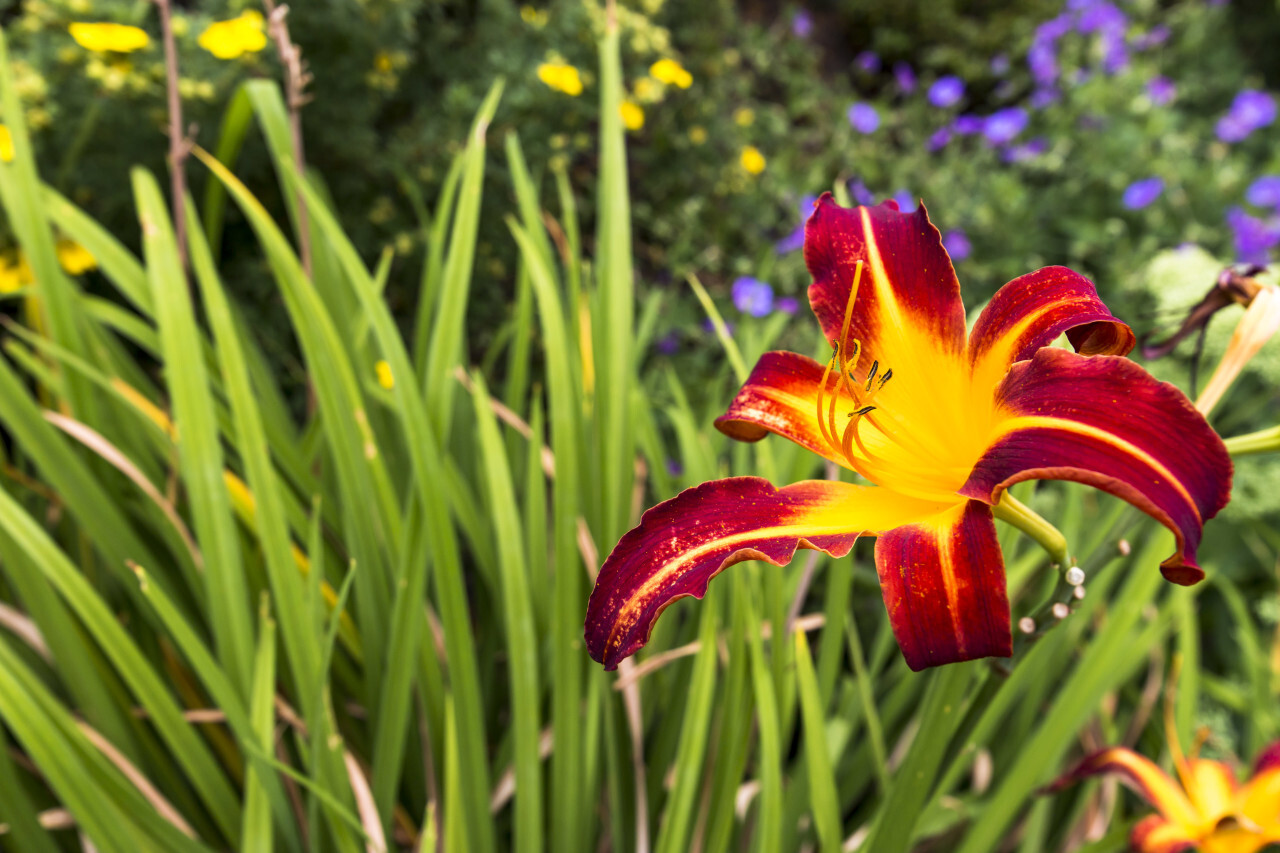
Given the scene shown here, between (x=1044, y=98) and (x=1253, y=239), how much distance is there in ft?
3.17

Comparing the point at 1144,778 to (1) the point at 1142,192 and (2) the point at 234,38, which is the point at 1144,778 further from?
(1) the point at 1142,192

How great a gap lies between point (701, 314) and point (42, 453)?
141 cm

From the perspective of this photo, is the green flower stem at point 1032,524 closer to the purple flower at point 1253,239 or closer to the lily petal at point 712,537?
the lily petal at point 712,537

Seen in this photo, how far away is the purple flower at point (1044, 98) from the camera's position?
8.68 feet

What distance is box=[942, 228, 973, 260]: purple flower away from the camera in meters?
1.99

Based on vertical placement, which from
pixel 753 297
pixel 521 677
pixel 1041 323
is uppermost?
pixel 1041 323

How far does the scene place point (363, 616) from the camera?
89cm

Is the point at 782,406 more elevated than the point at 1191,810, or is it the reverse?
the point at 782,406

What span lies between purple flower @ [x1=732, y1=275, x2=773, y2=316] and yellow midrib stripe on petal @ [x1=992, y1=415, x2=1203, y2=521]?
3.83 feet

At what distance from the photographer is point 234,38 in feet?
4.02

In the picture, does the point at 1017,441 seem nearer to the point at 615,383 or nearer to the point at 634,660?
the point at 615,383

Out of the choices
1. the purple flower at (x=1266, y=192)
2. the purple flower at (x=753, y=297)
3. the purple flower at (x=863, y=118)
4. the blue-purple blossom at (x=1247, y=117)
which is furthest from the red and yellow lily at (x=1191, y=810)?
the blue-purple blossom at (x=1247, y=117)

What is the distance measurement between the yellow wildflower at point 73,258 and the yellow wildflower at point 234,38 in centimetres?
42

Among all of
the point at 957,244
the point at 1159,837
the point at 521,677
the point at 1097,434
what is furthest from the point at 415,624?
the point at 957,244
